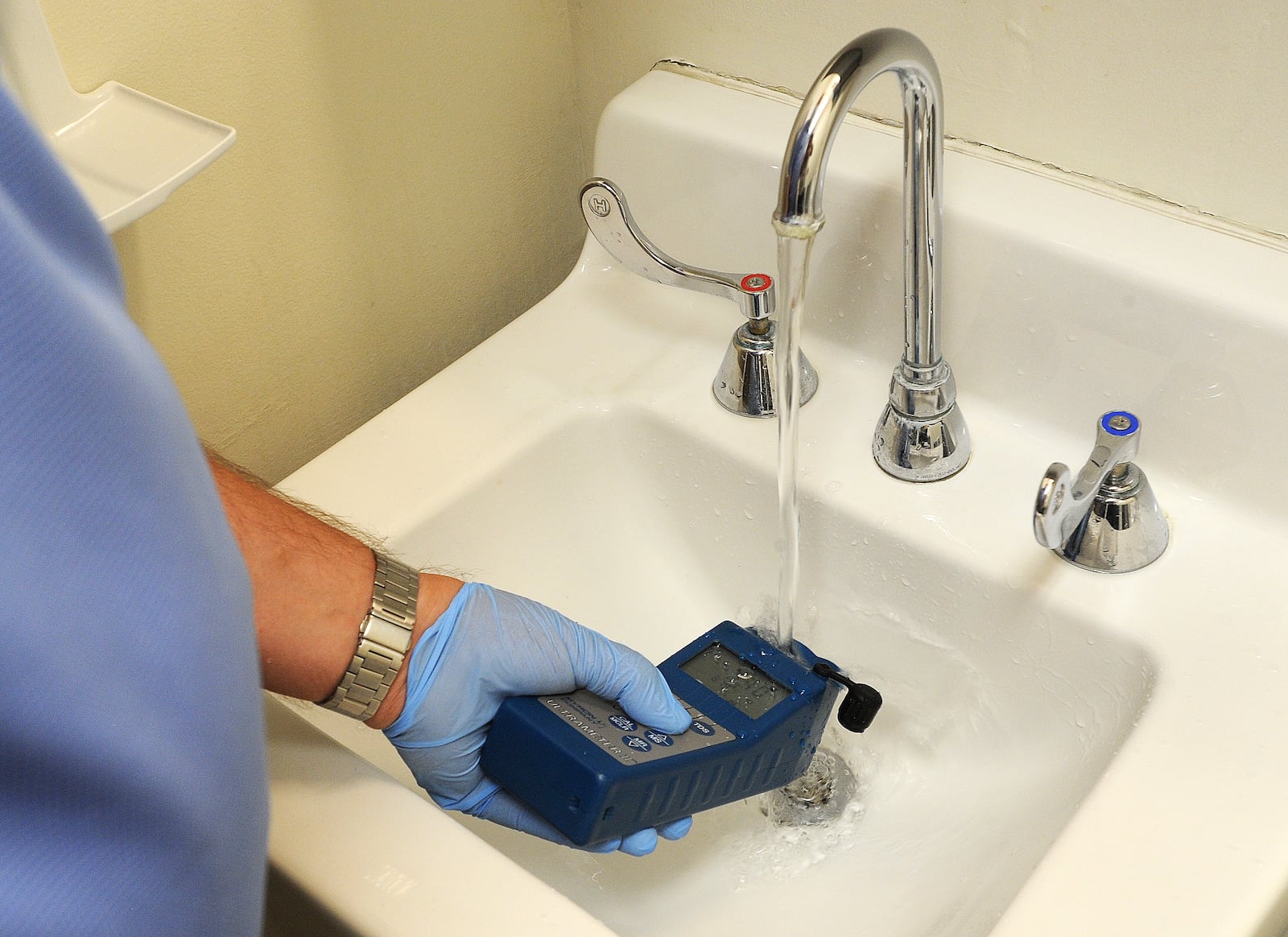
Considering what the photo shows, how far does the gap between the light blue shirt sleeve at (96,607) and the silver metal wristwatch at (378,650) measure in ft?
0.65

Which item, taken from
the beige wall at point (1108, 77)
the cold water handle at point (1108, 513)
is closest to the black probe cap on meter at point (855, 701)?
the cold water handle at point (1108, 513)

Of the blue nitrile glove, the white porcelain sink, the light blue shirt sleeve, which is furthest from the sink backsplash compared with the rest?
the light blue shirt sleeve

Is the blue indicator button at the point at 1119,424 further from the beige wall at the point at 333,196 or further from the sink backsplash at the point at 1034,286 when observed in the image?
the beige wall at the point at 333,196

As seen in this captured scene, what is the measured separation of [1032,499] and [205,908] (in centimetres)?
47

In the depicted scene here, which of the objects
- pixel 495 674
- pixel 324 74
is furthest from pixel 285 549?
pixel 324 74

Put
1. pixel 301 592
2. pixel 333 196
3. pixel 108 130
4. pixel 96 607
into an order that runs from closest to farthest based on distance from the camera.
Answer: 1. pixel 96 607
2. pixel 301 592
3. pixel 108 130
4. pixel 333 196

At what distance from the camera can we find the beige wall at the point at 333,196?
0.63 metres

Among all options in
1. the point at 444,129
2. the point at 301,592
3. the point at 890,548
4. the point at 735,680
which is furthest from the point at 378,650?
the point at 444,129

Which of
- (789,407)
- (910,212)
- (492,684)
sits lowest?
(492,684)

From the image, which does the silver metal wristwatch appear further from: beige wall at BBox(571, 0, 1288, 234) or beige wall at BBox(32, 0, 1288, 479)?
beige wall at BBox(571, 0, 1288, 234)

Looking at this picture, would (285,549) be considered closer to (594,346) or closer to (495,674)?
(495,674)

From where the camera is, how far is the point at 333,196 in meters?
0.73

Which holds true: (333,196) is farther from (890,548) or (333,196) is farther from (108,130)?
(890,548)

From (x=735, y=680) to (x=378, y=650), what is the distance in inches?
6.8
